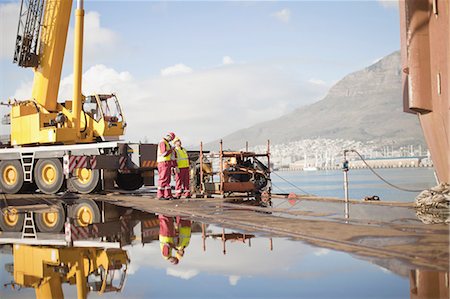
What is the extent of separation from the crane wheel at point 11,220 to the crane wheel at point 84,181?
3.82 metres

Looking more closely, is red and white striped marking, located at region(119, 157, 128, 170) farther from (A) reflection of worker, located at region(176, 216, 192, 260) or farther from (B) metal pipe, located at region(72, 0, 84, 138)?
(A) reflection of worker, located at region(176, 216, 192, 260)

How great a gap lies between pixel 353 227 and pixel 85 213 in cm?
581

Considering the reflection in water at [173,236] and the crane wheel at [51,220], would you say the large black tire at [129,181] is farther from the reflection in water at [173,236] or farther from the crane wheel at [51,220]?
the reflection in water at [173,236]

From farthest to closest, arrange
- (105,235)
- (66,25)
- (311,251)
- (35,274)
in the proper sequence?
(66,25) → (105,235) → (311,251) → (35,274)

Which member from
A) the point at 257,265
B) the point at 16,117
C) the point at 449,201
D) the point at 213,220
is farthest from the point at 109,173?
the point at 257,265

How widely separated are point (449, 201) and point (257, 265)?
5.15 m

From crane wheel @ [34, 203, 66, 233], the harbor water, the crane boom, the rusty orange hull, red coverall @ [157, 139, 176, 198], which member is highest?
the crane boom

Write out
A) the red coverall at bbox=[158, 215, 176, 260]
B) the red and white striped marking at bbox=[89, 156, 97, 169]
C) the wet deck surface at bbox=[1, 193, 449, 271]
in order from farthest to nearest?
the red and white striped marking at bbox=[89, 156, 97, 169]
the red coverall at bbox=[158, 215, 176, 260]
the wet deck surface at bbox=[1, 193, 449, 271]

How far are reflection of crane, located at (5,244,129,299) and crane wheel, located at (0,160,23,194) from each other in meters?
10.6

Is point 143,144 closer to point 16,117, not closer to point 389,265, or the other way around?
point 16,117

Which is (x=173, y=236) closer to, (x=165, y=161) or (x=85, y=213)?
A: (x=85, y=213)

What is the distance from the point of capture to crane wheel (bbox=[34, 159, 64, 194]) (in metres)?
15.2

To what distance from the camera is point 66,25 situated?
624 inches

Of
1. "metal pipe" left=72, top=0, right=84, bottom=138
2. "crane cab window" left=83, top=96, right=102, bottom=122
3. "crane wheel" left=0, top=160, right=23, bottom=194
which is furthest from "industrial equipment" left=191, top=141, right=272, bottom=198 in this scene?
"crane wheel" left=0, top=160, right=23, bottom=194
